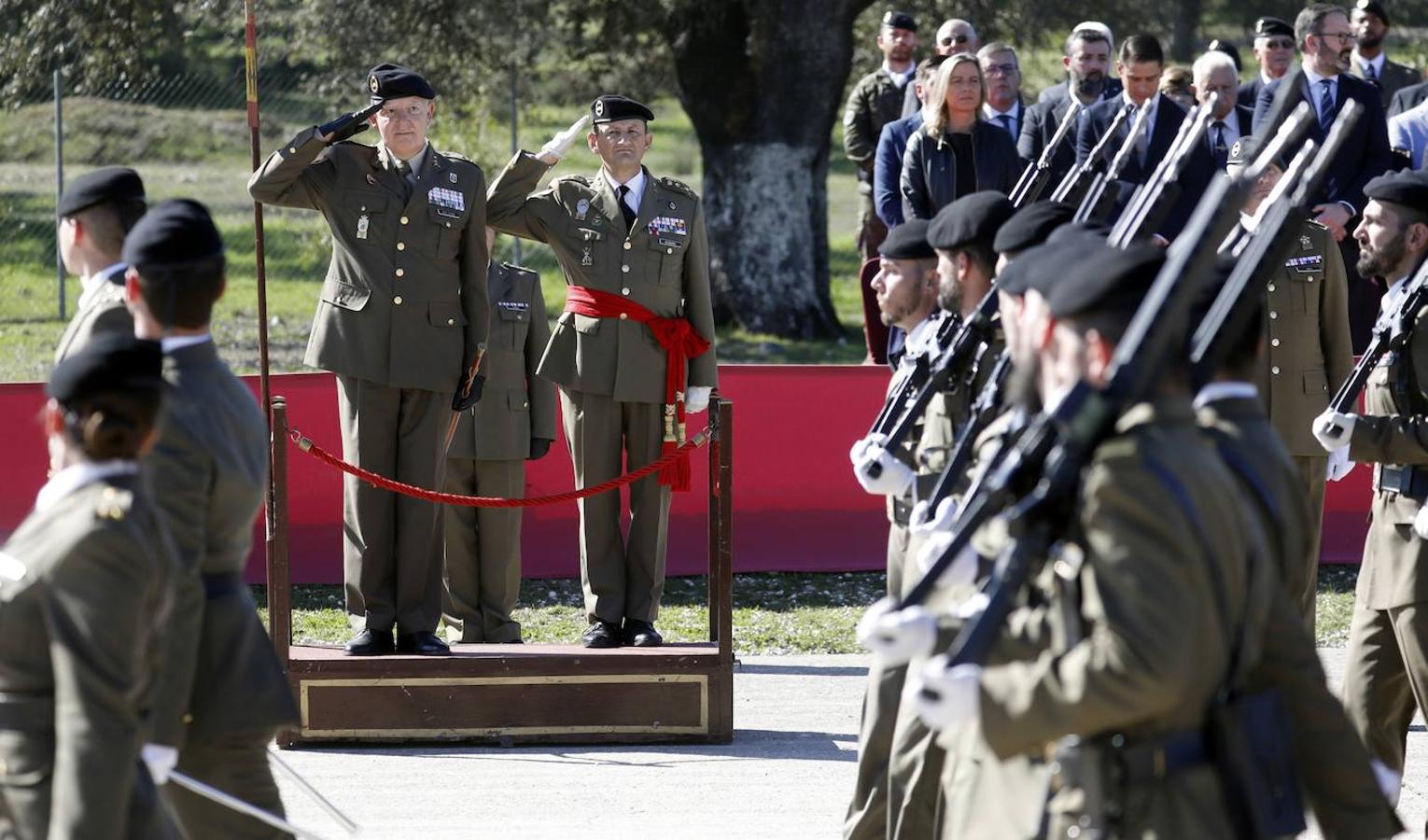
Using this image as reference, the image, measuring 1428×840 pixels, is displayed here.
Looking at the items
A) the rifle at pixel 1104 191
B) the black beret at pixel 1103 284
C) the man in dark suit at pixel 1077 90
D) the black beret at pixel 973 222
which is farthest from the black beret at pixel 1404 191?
the man in dark suit at pixel 1077 90

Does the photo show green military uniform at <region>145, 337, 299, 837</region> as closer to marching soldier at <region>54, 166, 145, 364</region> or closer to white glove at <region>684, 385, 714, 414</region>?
marching soldier at <region>54, 166, 145, 364</region>

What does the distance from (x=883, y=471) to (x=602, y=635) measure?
8.48 ft

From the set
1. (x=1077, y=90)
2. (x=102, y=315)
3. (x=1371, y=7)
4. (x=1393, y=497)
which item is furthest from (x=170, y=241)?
(x=1371, y=7)

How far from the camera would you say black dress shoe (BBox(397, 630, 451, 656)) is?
7469mm

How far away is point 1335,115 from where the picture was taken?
1007 centimetres

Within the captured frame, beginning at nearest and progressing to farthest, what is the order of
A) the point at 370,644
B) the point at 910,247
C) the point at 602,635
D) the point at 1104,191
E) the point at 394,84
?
the point at 910,247, the point at 1104,191, the point at 394,84, the point at 370,644, the point at 602,635

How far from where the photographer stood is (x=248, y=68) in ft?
23.3

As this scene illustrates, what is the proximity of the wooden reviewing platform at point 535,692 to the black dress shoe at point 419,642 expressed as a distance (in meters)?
0.20

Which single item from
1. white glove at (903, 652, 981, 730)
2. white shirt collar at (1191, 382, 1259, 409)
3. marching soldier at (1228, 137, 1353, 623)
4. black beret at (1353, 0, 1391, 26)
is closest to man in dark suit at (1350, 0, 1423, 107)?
black beret at (1353, 0, 1391, 26)

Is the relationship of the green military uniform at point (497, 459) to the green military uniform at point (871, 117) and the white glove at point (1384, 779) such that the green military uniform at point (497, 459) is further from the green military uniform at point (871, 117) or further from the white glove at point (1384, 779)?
the white glove at point (1384, 779)

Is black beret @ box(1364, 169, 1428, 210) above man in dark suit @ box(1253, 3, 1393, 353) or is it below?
below

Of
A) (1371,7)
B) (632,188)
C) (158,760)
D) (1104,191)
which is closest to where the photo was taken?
(158,760)

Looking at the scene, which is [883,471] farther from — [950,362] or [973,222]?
[973,222]

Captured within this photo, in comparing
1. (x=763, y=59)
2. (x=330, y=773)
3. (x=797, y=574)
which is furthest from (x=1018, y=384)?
(x=763, y=59)
